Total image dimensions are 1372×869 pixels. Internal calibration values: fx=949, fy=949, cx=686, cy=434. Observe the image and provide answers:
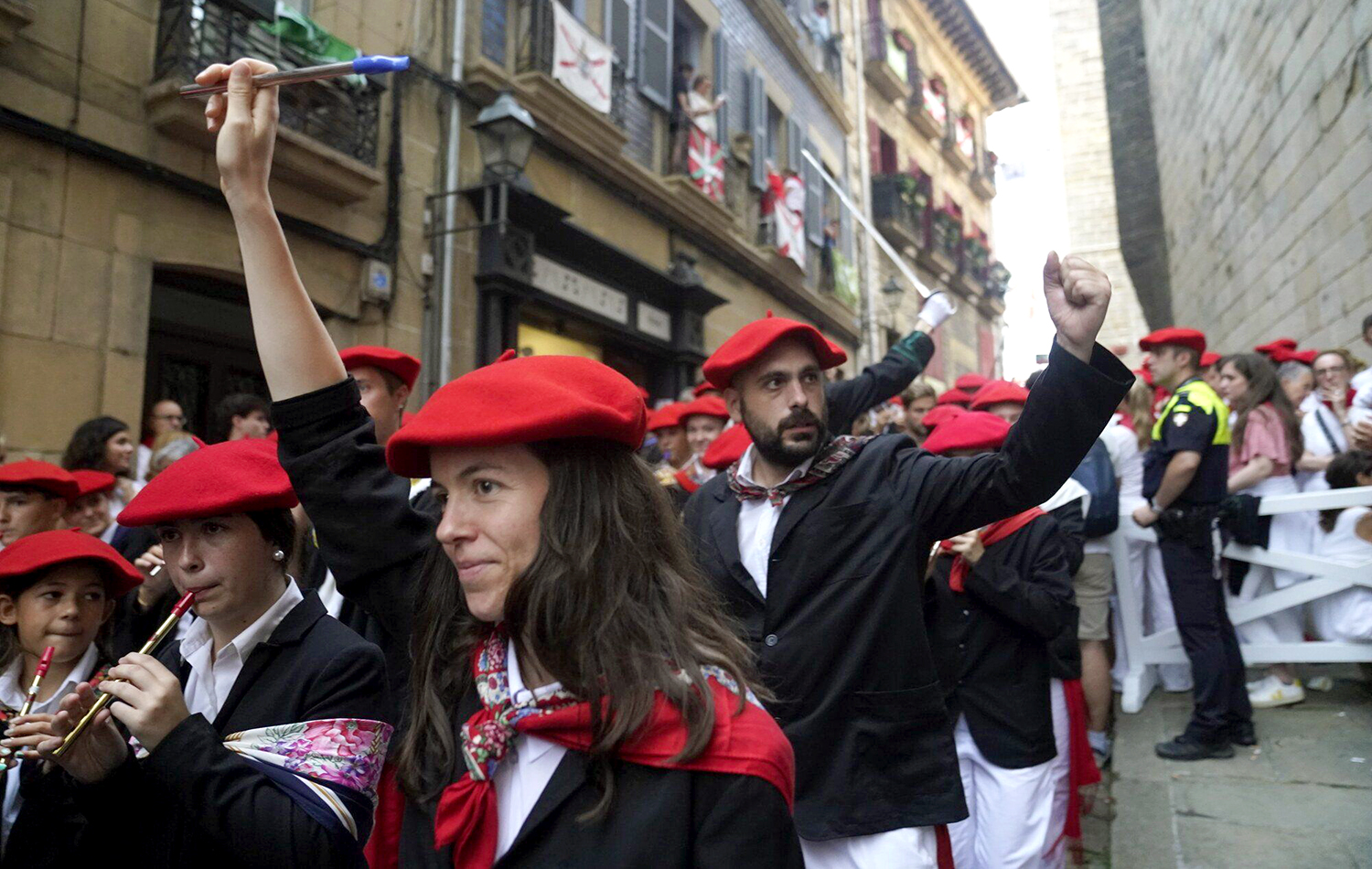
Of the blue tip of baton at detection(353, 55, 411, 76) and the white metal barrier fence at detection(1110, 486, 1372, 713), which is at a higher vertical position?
the blue tip of baton at detection(353, 55, 411, 76)

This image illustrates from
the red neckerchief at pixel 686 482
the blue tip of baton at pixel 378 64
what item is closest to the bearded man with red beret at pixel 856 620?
the blue tip of baton at pixel 378 64

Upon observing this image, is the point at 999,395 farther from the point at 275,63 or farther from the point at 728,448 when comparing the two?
the point at 275,63

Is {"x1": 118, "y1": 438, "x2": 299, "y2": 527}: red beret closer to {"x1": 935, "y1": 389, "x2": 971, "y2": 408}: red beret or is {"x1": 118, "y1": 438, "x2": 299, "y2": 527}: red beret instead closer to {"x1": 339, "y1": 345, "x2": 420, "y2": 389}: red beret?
{"x1": 339, "y1": 345, "x2": 420, "y2": 389}: red beret

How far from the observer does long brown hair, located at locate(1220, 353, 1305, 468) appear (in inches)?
210

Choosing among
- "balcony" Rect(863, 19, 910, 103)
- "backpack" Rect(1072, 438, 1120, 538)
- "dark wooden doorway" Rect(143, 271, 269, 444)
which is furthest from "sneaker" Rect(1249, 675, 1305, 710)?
"balcony" Rect(863, 19, 910, 103)

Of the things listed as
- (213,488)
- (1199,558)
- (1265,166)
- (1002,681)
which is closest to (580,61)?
(1265,166)

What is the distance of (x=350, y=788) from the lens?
1788 millimetres

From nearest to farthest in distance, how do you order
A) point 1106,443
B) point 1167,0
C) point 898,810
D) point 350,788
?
point 350,788
point 898,810
point 1106,443
point 1167,0

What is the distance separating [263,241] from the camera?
1.66 metres

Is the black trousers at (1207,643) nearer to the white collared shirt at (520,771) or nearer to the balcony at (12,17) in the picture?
the white collared shirt at (520,771)

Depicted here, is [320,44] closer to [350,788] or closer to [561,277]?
[561,277]

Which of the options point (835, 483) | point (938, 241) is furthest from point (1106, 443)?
point (938, 241)

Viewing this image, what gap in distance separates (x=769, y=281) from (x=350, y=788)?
14235 mm

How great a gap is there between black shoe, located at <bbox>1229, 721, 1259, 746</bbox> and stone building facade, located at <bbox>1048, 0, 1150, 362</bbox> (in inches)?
784
